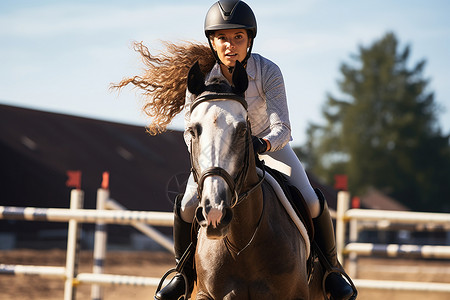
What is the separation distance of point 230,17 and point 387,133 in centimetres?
5648

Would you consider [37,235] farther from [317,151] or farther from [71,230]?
[317,151]

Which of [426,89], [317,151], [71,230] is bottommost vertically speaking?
[71,230]

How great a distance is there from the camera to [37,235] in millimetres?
21078

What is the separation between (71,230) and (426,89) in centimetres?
5627

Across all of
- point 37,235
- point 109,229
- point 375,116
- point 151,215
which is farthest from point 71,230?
point 375,116

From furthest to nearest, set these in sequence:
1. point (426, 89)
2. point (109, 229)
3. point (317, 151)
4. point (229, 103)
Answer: point (317, 151) → point (426, 89) → point (109, 229) → point (229, 103)

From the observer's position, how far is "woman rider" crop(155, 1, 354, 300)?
4066 millimetres

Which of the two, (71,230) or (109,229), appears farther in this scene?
(109,229)

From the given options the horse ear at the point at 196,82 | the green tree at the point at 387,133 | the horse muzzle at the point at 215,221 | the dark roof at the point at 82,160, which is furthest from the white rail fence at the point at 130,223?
the green tree at the point at 387,133

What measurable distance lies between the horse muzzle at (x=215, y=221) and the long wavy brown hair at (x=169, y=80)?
1.69 metres

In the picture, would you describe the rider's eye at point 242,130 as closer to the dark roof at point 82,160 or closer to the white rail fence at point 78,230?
the white rail fence at point 78,230

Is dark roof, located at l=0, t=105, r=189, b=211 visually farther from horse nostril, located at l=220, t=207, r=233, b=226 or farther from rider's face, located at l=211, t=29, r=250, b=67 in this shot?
horse nostril, located at l=220, t=207, r=233, b=226

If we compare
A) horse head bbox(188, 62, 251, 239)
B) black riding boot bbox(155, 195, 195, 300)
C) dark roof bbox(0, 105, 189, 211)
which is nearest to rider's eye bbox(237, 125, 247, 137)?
horse head bbox(188, 62, 251, 239)

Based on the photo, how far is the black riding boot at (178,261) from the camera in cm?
430
